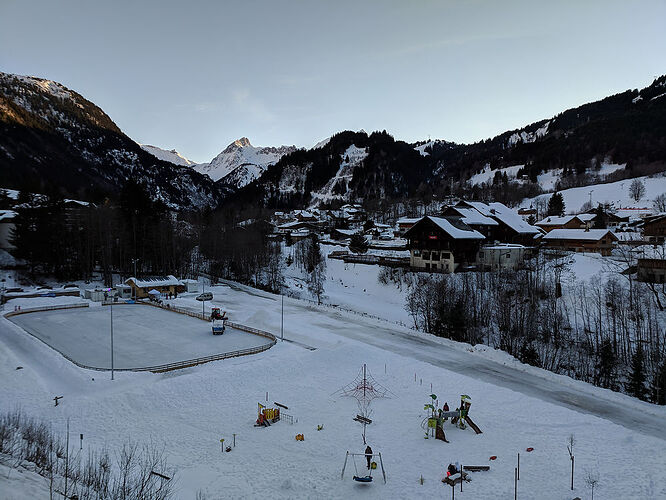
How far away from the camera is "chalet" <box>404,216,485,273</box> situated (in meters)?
51.8

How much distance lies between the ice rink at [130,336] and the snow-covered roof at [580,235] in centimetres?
4962

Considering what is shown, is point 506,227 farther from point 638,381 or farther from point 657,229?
point 638,381

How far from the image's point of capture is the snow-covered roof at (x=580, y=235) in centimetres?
5694

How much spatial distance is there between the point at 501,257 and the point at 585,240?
14.9 metres

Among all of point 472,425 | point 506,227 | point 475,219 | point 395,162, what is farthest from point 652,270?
point 395,162

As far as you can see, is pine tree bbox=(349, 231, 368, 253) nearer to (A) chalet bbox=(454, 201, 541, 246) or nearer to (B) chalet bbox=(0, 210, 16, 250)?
(A) chalet bbox=(454, 201, 541, 246)

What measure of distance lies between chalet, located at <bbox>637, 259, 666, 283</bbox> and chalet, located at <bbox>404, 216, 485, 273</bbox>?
60.2 feet

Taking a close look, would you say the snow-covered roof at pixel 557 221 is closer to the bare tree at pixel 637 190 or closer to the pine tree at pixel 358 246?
the bare tree at pixel 637 190

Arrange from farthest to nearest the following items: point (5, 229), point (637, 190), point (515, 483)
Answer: point (637, 190), point (5, 229), point (515, 483)

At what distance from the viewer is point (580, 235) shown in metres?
58.8

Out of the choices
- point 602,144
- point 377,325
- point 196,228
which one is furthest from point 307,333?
point 602,144

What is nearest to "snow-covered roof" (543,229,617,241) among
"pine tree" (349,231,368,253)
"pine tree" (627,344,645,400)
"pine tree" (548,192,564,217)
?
"pine tree" (349,231,368,253)

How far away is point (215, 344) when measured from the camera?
31.6 m

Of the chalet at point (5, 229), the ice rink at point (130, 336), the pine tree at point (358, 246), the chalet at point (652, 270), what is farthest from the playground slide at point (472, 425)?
the chalet at point (5, 229)
